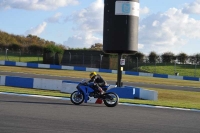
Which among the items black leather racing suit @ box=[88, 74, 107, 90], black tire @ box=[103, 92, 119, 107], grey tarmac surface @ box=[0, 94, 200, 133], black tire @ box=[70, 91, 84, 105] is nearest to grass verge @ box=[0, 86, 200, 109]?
black tire @ box=[103, 92, 119, 107]

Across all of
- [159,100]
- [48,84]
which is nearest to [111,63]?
[48,84]

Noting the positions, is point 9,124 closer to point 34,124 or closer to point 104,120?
point 34,124

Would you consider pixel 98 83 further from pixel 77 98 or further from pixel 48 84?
pixel 48 84

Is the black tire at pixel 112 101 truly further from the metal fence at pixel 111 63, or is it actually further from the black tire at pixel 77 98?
the metal fence at pixel 111 63

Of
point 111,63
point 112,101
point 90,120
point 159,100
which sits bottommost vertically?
point 159,100

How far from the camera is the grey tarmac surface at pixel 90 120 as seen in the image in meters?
9.02

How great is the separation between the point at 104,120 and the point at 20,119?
2185 millimetres

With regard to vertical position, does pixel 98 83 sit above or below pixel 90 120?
above

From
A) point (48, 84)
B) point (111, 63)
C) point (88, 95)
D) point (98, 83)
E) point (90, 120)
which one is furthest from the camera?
point (111, 63)

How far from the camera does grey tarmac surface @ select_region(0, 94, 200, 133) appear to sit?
902 centimetres

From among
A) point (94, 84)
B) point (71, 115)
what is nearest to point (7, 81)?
point (94, 84)

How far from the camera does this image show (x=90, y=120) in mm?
10469

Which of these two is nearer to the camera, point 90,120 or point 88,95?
point 90,120

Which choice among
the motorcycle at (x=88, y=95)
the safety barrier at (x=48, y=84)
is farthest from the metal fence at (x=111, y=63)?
the motorcycle at (x=88, y=95)
